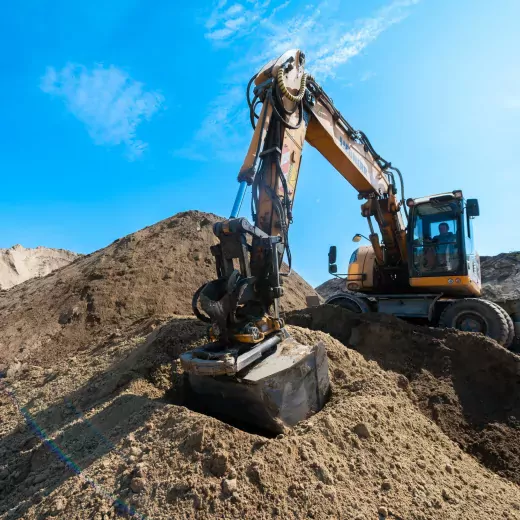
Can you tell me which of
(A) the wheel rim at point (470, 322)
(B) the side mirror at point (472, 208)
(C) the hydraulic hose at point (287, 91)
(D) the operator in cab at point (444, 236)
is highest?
(C) the hydraulic hose at point (287, 91)

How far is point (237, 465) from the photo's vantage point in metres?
2.72

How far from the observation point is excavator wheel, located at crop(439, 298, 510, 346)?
650 cm

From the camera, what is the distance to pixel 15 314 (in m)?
10.2

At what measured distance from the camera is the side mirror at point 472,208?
715 cm

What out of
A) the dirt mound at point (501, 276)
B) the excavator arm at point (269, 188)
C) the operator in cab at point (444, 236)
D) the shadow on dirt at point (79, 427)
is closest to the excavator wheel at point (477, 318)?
the operator in cab at point (444, 236)

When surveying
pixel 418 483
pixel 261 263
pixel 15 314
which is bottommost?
pixel 418 483

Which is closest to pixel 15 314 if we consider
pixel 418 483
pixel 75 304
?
pixel 75 304

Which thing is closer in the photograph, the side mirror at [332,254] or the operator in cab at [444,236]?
the operator in cab at [444,236]

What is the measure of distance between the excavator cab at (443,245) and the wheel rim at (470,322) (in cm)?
56

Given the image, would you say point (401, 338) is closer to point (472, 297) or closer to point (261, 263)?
point (472, 297)

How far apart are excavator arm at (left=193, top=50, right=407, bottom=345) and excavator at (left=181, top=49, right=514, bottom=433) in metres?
0.01

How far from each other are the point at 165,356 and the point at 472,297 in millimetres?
6333

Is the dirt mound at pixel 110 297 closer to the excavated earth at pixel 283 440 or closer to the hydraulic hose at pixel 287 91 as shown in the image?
the excavated earth at pixel 283 440

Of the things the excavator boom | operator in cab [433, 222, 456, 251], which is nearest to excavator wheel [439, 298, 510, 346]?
operator in cab [433, 222, 456, 251]
